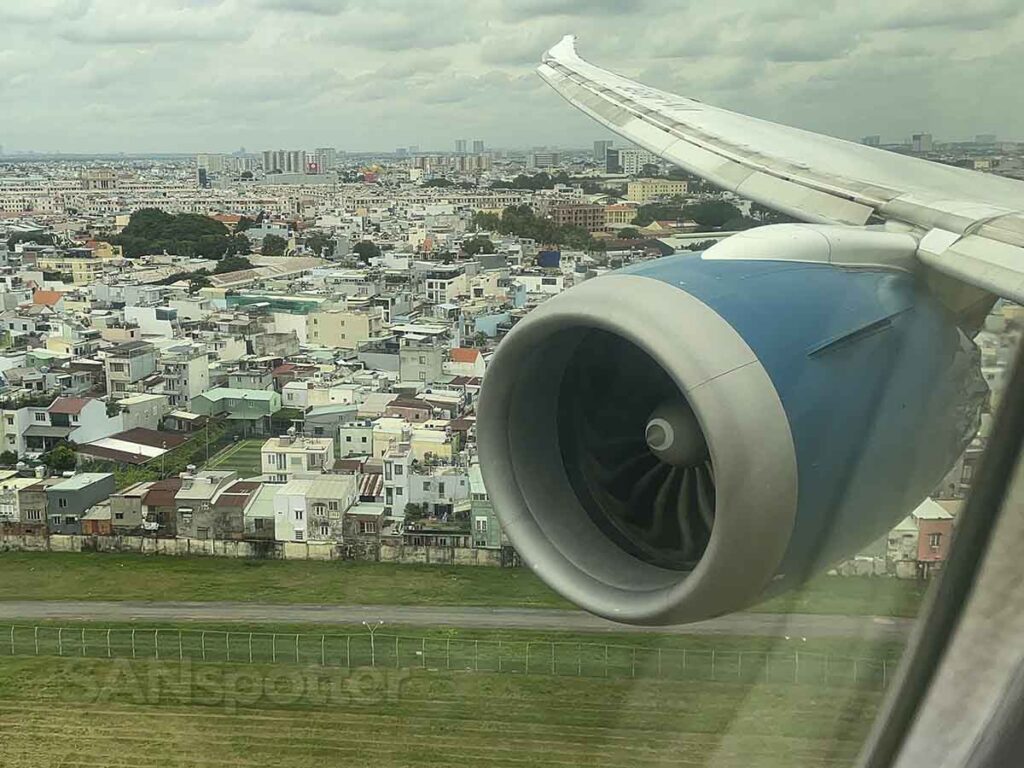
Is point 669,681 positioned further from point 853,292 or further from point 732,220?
point 853,292

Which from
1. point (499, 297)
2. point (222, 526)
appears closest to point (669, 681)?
point (222, 526)

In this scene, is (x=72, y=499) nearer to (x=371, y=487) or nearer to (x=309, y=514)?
(x=309, y=514)

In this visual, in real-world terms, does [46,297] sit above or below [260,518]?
above

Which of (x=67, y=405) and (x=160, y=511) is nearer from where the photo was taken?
(x=160, y=511)

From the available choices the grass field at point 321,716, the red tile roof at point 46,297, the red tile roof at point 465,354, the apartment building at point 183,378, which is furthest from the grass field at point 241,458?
the red tile roof at point 46,297

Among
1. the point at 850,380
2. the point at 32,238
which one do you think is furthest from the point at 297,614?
the point at 32,238

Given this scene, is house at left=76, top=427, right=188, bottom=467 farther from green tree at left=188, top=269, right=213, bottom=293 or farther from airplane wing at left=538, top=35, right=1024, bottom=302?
green tree at left=188, top=269, right=213, bottom=293
